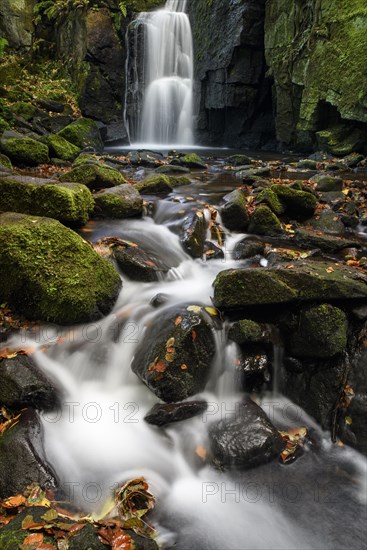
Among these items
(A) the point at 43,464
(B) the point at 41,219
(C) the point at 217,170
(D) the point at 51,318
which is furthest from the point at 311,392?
(C) the point at 217,170

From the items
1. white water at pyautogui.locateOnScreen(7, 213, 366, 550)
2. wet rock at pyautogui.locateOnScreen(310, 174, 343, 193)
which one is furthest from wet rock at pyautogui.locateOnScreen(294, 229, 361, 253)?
wet rock at pyautogui.locateOnScreen(310, 174, 343, 193)

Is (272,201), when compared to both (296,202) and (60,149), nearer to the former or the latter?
(296,202)

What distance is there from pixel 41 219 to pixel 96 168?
343 cm

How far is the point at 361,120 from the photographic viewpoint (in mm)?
13570

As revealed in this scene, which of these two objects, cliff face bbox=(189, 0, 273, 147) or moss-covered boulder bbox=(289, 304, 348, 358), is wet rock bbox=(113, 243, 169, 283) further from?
cliff face bbox=(189, 0, 273, 147)

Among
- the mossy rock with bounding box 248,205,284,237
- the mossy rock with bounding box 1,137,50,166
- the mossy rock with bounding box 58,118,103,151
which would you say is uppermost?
the mossy rock with bounding box 58,118,103,151

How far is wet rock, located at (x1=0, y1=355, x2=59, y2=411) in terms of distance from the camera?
3.36 metres

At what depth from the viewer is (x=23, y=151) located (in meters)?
10.5

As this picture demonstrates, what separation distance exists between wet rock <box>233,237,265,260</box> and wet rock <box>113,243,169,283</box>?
1306mm

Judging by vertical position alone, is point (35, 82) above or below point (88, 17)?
below

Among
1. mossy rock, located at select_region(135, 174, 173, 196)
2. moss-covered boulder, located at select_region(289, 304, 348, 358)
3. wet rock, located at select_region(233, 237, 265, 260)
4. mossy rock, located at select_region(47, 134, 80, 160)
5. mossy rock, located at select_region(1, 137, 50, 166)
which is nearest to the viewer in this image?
moss-covered boulder, located at select_region(289, 304, 348, 358)

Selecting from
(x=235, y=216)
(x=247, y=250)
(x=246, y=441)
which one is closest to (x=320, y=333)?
(x=246, y=441)

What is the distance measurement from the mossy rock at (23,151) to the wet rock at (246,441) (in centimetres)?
960

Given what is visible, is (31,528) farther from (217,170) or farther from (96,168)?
(217,170)
